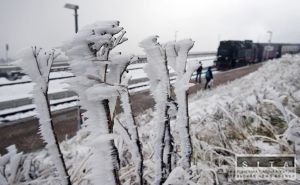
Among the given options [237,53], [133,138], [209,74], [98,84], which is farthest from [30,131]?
[237,53]

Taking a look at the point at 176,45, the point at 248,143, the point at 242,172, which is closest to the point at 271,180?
the point at 242,172

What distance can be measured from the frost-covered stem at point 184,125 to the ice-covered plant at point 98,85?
14.5 inches

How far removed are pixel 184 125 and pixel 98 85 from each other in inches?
22.8

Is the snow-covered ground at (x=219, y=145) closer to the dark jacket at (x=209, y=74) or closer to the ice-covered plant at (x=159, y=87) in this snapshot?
the ice-covered plant at (x=159, y=87)

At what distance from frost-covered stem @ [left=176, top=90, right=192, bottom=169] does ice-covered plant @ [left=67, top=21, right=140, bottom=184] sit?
1.21ft

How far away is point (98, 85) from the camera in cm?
94

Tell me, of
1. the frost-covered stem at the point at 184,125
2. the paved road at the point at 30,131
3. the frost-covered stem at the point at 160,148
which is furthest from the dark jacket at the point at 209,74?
the frost-covered stem at the point at 160,148

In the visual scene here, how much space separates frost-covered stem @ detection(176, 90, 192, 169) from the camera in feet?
4.53

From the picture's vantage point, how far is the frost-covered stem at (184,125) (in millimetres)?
1380

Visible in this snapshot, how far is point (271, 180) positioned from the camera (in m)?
1.71

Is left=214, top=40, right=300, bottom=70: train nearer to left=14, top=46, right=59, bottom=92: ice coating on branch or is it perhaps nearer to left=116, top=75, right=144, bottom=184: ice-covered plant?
left=116, top=75, right=144, bottom=184: ice-covered plant

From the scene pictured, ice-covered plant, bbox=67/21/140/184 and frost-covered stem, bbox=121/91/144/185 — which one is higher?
ice-covered plant, bbox=67/21/140/184

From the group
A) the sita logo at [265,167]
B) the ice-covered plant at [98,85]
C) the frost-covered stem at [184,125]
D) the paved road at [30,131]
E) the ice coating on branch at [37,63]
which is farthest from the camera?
the paved road at [30,131]

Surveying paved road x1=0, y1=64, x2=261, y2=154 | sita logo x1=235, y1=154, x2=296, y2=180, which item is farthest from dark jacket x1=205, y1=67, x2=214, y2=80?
sita logo x1=235, y1=154, x2=296, y2=180
